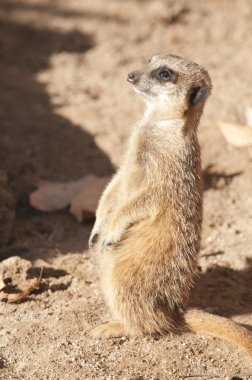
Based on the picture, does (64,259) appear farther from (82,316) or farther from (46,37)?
(46,37)

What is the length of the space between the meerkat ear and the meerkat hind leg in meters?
1.07

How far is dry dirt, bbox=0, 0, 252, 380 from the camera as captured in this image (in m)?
2.76

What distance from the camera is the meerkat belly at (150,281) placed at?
9.42 ft

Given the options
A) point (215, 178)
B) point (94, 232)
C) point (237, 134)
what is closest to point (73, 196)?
point (94, 232)

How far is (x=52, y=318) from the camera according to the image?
117 inches

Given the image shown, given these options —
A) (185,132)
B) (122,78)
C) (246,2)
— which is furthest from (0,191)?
(246,2)

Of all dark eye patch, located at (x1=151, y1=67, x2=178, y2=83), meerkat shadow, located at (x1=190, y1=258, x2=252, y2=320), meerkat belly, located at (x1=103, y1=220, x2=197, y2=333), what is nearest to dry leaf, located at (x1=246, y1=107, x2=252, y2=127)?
meerkat shadow, located at (x1=190, y1=258, x2=252, y2=320)

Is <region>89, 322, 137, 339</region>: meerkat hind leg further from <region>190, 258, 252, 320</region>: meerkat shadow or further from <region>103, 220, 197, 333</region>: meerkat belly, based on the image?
<region>190, 258, 252, 320</region>: meerkat shadow

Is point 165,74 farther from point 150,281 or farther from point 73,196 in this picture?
point 73,196

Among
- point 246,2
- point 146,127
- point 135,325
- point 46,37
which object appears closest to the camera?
point 135,325

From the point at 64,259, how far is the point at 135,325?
703 mm

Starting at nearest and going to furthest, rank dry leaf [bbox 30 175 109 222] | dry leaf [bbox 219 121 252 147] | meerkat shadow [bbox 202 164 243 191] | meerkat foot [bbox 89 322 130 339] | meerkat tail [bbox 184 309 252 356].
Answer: meerkat tail [bbox 184 309 252 356], meerkat foot [bbox 89 322 130 339], dry leaf [bbox 30 175 109 222], meerkat shadow [bbox 202 164 243 191], dry leaf [bbox 219 121 252 147]

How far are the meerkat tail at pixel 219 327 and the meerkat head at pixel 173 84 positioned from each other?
94 centimetres

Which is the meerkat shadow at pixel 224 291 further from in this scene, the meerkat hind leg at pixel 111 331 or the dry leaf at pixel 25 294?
the dry leaf at pixel 25 294
